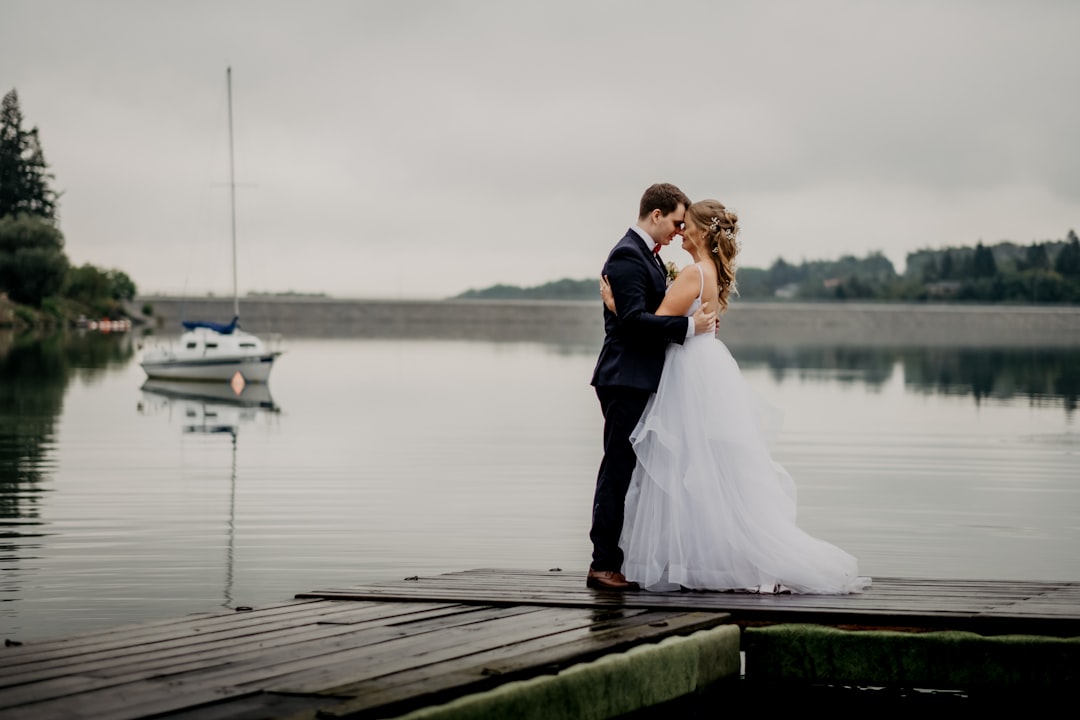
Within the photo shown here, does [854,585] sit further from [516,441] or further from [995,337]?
[995,337]

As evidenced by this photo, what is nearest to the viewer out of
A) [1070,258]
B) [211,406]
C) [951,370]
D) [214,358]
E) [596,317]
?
[211,406]

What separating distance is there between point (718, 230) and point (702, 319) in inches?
20.3

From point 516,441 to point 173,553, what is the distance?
12.8 meters

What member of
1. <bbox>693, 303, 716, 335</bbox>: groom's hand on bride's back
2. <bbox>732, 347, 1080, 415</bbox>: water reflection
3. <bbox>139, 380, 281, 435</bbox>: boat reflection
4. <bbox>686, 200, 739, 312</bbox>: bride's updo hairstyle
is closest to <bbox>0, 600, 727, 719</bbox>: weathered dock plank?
<bbox>693, 303, 716, 335</bbox>: groom's hand on bride's back

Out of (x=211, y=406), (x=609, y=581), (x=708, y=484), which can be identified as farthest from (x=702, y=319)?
(x=211, y=406)

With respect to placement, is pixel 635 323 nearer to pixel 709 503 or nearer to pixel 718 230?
pixel 718 230

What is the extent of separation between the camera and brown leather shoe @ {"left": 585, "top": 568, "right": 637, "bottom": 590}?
7.97 meters

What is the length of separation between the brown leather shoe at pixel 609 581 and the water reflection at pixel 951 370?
97.9 feet

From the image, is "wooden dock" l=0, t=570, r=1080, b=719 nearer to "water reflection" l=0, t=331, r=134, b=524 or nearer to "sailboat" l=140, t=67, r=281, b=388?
"water reflection" l=0, t=331, r=134, b=524

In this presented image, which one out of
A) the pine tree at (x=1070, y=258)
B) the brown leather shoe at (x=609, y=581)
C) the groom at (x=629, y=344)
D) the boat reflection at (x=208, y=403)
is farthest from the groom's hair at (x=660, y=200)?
the pine tree at (x=1070, y=258)

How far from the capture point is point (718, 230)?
8.21m

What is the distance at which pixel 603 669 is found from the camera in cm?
604

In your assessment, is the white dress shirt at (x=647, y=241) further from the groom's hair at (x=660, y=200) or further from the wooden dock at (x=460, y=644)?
the wooden dock at (x=460, y=644)

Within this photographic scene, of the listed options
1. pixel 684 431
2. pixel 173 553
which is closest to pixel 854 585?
pixel 684 431
